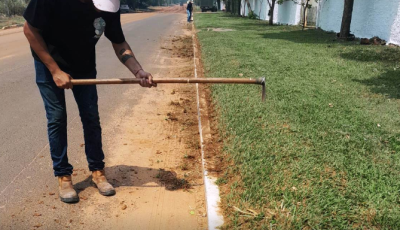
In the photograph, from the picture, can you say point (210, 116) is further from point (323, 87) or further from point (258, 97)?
point (323, 87)

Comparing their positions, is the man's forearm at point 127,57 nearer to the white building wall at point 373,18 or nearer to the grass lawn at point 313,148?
the grass lawn at point 313,148

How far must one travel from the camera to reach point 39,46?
9.02ft

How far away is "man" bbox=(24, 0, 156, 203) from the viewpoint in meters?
2.74

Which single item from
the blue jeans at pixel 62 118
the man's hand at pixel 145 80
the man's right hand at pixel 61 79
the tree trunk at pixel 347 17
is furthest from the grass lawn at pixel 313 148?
the tree trunk at pixel 347 17

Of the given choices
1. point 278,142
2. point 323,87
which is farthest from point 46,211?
point 323,87

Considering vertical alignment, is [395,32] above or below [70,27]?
below

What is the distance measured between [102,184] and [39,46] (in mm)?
1292

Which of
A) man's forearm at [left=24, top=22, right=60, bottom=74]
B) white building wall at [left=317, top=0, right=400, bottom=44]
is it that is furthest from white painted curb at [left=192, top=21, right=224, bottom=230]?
white building wall at [left=317, top=0, right=400, bottom=44]

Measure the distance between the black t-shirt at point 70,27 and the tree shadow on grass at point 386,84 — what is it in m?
4.64

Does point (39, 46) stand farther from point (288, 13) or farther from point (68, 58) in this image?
point (288, 13)

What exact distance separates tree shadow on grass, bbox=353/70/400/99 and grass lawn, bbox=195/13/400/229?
2 centimetres

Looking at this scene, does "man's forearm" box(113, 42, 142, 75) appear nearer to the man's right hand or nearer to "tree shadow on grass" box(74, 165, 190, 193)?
the man's right hand

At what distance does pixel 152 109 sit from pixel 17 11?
28.3 metres

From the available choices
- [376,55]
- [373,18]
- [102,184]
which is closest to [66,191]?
[102,184]
